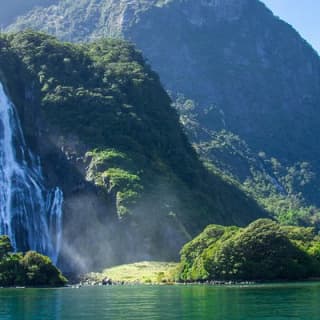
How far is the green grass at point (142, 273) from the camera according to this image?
396 feet

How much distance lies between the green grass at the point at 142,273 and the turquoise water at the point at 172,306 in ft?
123

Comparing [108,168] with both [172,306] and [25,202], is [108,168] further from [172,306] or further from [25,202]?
[172,306]

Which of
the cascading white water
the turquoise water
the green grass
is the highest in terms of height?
the cascading white water

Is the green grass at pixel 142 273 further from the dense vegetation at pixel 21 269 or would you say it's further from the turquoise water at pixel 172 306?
the turquoise water at pixel 172 306

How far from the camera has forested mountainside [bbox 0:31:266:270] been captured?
5881 inches

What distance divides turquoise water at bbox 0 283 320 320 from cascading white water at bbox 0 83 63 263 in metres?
65.0

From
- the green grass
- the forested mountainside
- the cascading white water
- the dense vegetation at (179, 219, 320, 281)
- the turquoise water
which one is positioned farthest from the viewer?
the forested mountainside

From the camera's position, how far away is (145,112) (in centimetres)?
19950

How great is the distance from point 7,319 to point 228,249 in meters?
54.8

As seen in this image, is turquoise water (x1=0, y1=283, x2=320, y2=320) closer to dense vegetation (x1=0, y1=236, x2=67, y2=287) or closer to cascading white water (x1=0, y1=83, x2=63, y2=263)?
dense vegetation (x1=0, y1=236, x2=67, y2=287)

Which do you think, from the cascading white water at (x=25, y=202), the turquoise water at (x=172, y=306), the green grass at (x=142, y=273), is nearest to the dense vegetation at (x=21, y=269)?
the green grass at (x=142, y=273)

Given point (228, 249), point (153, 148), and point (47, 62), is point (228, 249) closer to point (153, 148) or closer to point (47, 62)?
point (153, 148)

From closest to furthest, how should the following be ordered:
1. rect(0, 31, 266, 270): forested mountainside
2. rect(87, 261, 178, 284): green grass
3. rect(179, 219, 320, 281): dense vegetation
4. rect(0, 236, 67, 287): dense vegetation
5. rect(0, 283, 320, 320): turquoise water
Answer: rect(0, 283, 320, 320): turquoise water < rect(0, 236, 67, 287): dense vegetation < rect(179, 219, 320, 281): dense vegetation < rect(87, 261, 178, 284): green grass < rect(0, 31, 266, 270): forested mountainside

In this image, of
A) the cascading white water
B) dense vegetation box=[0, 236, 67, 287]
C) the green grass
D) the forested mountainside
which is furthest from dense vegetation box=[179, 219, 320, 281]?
the cascading white water
